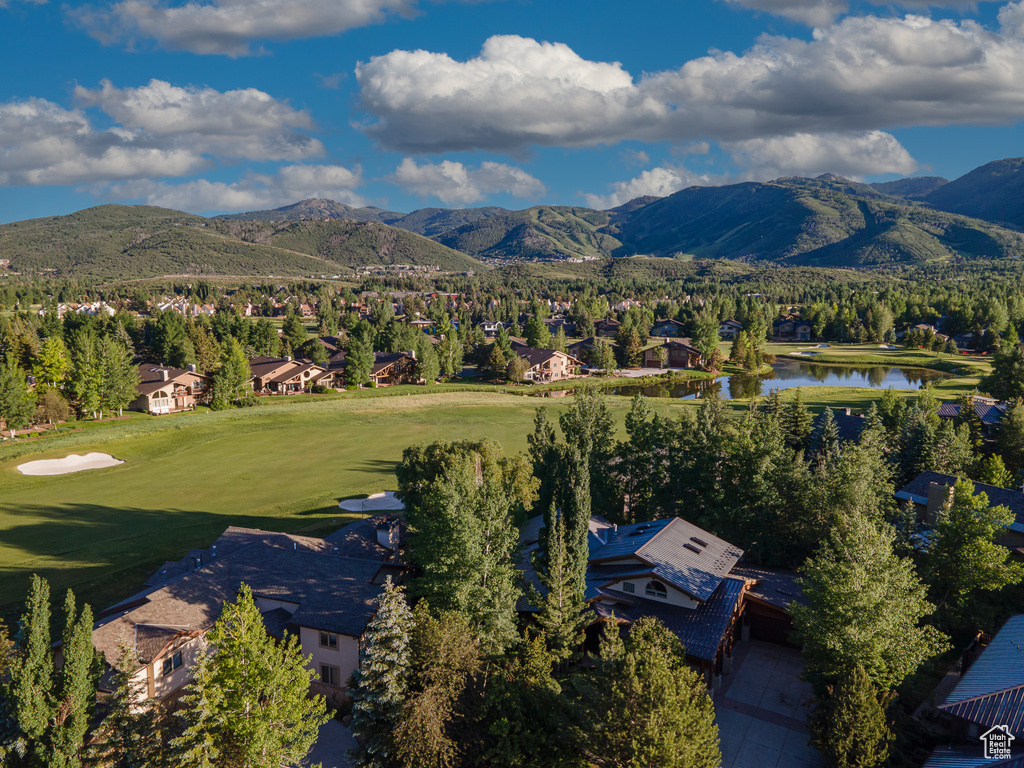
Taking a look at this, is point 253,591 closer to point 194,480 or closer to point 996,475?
point 194,480

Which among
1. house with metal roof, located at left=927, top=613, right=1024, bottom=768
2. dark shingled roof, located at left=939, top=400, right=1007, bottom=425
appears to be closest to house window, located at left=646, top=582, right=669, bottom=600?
house with metal roof, located at left=927, top=613, right=1024, bottom=768

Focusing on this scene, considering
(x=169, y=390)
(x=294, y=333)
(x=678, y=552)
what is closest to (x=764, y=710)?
(x=678, y=552)

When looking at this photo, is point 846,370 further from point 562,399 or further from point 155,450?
point 155,450

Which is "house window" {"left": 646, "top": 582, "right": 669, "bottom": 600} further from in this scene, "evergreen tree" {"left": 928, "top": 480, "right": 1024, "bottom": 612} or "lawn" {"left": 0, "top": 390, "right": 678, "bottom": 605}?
"lawn" {"left": 0, "top": 390, "right": 678, "bottom": 605}

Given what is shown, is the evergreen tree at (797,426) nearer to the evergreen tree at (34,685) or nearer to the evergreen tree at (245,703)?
the evergreen tree at (245,703)

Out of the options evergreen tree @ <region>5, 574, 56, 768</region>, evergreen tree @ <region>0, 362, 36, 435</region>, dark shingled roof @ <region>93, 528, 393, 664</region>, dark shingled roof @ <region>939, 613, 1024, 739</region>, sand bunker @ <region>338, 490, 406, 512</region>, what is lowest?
dark shingled roof @ <region>939, 613, 1024, 739</region>

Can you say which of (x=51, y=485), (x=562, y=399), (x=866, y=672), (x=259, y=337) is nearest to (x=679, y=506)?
(x=866, y=672)
